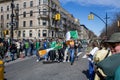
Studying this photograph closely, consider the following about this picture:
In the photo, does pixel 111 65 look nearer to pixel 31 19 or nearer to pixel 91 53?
pixel 91 53

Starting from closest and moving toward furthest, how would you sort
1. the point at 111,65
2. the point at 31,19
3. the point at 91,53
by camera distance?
the point at 111,65
the point at 91,53
the point at 31,19

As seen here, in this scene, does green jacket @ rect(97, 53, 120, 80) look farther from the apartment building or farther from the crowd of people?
the apartment building

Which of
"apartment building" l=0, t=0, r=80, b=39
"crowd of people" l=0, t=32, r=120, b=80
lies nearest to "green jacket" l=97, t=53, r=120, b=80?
"crowd of people" l=0, t=32, r=120, b=80

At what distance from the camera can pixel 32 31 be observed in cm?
7800

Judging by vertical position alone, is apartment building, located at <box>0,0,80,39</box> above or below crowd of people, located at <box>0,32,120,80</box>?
above

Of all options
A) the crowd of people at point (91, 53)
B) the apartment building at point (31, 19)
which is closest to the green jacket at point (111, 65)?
the crowd of people at point (91, 53)

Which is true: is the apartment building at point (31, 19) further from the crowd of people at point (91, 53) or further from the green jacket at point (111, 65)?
the green jacket at point (111, 65)

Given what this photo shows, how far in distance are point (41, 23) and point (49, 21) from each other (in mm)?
3667

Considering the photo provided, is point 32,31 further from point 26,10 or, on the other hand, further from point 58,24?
point 58,24

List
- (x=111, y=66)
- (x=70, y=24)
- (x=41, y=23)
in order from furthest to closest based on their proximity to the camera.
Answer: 1. (x=70, y=24)
2. (x=41, y=23)
3. (x=111, y=66)

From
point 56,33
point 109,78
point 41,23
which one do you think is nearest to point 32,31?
point 41,23

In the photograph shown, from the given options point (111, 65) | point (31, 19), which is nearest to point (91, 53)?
point (111, 65)

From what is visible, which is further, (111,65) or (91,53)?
(91,53)

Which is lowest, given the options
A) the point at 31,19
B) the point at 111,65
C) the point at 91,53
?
the point at 91,53
